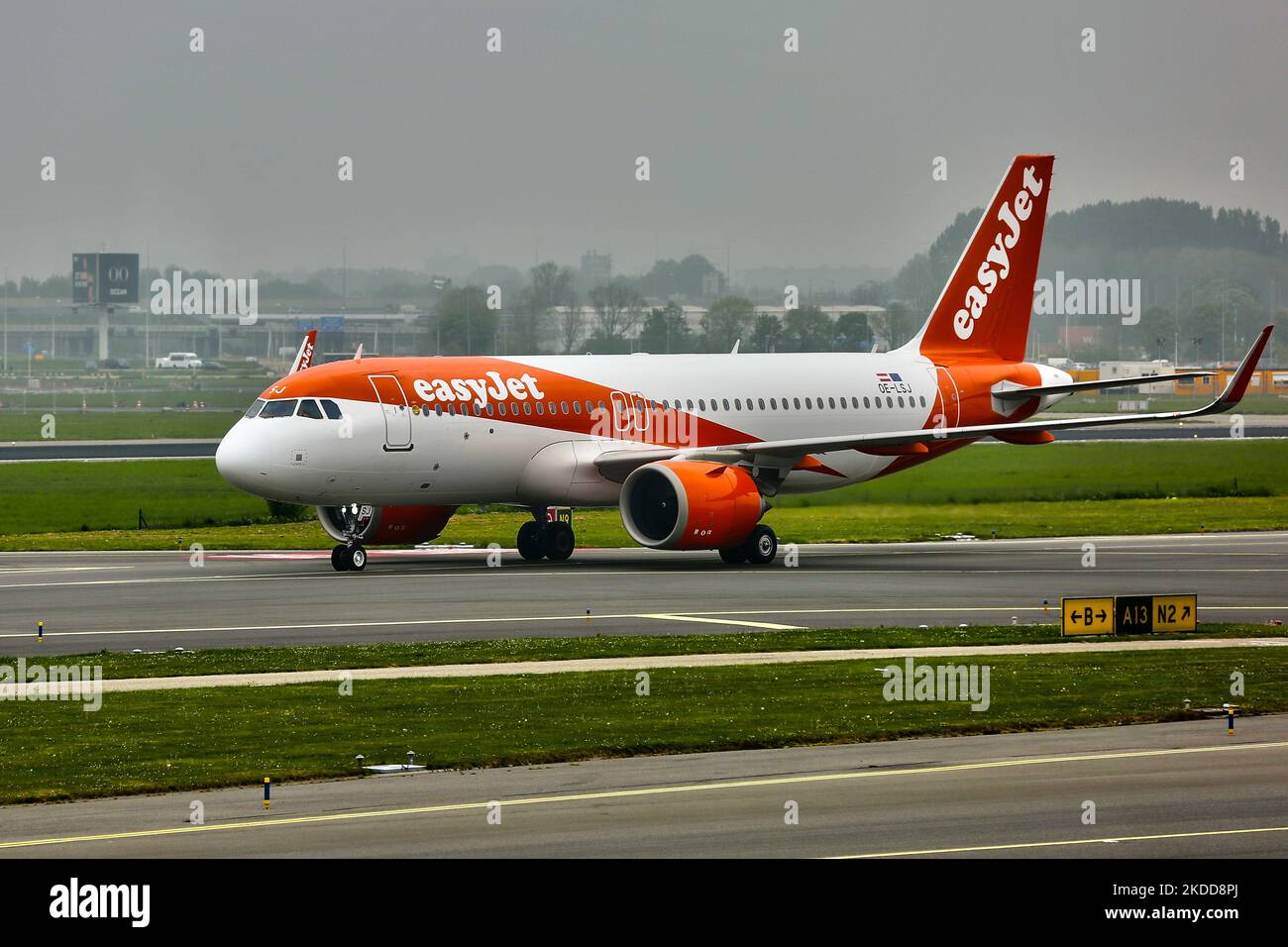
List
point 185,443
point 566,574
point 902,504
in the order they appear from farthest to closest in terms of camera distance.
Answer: point 185,443, point 902,504, point 566,574

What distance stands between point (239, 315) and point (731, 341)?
45.0 meters

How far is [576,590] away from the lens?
38844mm

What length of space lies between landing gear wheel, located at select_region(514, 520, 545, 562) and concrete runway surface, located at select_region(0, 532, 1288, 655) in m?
0.78

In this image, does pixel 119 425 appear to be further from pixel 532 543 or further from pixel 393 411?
pixel 393 411

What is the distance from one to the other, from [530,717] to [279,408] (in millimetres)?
20225

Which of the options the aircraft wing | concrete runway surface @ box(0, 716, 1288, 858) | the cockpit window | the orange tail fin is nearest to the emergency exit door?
the cockpit window

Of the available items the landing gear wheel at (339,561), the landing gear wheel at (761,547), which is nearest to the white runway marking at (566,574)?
the landing gear wheel at (339,561)

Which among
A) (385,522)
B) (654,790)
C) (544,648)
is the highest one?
(385,522)

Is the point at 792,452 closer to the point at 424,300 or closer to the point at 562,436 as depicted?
the point at 562,436

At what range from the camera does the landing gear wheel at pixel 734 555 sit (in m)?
45.4

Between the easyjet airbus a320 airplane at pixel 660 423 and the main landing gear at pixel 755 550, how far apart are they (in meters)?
0.07

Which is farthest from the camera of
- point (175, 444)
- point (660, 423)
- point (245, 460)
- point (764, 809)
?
point (175, 444)

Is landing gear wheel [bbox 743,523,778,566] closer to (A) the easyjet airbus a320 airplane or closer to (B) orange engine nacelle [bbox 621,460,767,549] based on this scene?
(A) the easyjet airbus a320 airplane

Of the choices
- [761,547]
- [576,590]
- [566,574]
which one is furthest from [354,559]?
[761,547]
